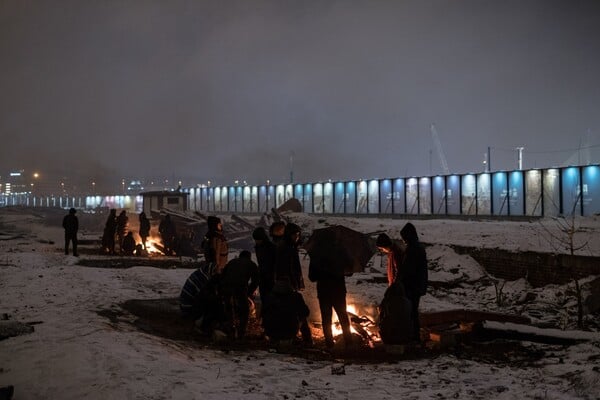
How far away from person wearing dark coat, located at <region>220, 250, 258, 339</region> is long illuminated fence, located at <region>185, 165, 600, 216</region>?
2139 centimetres

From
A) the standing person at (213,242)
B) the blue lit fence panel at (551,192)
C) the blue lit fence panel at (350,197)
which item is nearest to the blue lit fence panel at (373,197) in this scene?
the blue lit fence panel at (350,197)

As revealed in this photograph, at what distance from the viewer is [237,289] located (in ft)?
26.3

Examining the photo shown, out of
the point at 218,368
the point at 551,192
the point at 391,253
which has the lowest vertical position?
the point at 218,368

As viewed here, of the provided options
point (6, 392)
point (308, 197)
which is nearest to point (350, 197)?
point (308, 197)

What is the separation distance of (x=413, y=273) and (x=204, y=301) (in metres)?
3.34

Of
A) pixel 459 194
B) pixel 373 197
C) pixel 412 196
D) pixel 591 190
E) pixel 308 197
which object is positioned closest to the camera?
pixel 591 190

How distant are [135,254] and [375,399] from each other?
61.7 ft

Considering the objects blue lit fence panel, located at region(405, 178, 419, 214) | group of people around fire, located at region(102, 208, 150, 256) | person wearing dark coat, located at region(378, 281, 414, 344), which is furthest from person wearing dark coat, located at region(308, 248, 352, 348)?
blue lit fence panel, located at region(405, 178, 419, 214)

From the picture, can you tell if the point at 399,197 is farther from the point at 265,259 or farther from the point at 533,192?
the point at 265,259

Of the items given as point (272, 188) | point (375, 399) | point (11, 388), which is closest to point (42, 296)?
point (11, 388)

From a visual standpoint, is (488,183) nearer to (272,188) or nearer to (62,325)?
(272,188)

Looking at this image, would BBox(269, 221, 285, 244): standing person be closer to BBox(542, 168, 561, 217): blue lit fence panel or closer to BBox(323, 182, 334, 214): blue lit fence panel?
BBox(542, 168, 561, 217): blue lit fence panel

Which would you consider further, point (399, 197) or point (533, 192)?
point (399, 197)

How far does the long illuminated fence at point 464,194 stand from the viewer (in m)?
26.2
